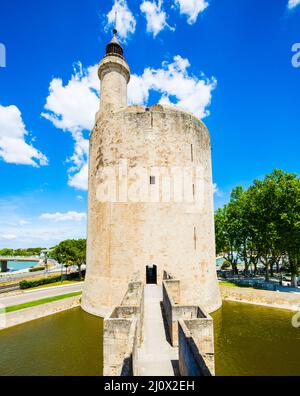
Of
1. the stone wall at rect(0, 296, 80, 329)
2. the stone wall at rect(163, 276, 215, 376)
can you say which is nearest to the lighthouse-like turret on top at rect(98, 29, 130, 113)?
the stone wall at rect(0, 296, 80, 329)

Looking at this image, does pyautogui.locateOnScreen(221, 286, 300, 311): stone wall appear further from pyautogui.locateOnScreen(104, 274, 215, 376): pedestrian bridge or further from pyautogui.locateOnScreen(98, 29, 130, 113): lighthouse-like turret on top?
pyautogui.locateOnScreen(98, 29, 130, 113): lighthouse-like turret on top

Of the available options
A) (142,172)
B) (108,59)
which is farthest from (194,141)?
(108,59)

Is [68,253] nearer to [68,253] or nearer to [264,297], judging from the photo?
[68,253]

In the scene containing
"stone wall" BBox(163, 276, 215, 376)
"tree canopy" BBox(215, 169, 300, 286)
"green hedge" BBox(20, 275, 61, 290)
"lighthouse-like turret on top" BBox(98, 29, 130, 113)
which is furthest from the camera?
"green hedge" BBox(20, 275, 61, 290)

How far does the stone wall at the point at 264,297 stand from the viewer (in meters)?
20.5

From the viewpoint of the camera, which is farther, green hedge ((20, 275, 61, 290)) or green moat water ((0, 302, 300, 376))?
green hedge ((20, 275, 61, 290))

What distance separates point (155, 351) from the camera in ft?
29.7

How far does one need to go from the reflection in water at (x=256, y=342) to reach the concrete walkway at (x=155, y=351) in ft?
11.7

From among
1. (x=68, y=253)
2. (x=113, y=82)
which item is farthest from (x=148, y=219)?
(x=68, y=253)

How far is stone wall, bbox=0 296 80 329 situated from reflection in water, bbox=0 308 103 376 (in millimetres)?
641

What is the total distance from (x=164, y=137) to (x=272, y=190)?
52.8 ft

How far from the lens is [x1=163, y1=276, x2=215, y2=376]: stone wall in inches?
232

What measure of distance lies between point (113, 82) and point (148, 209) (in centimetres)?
1373
